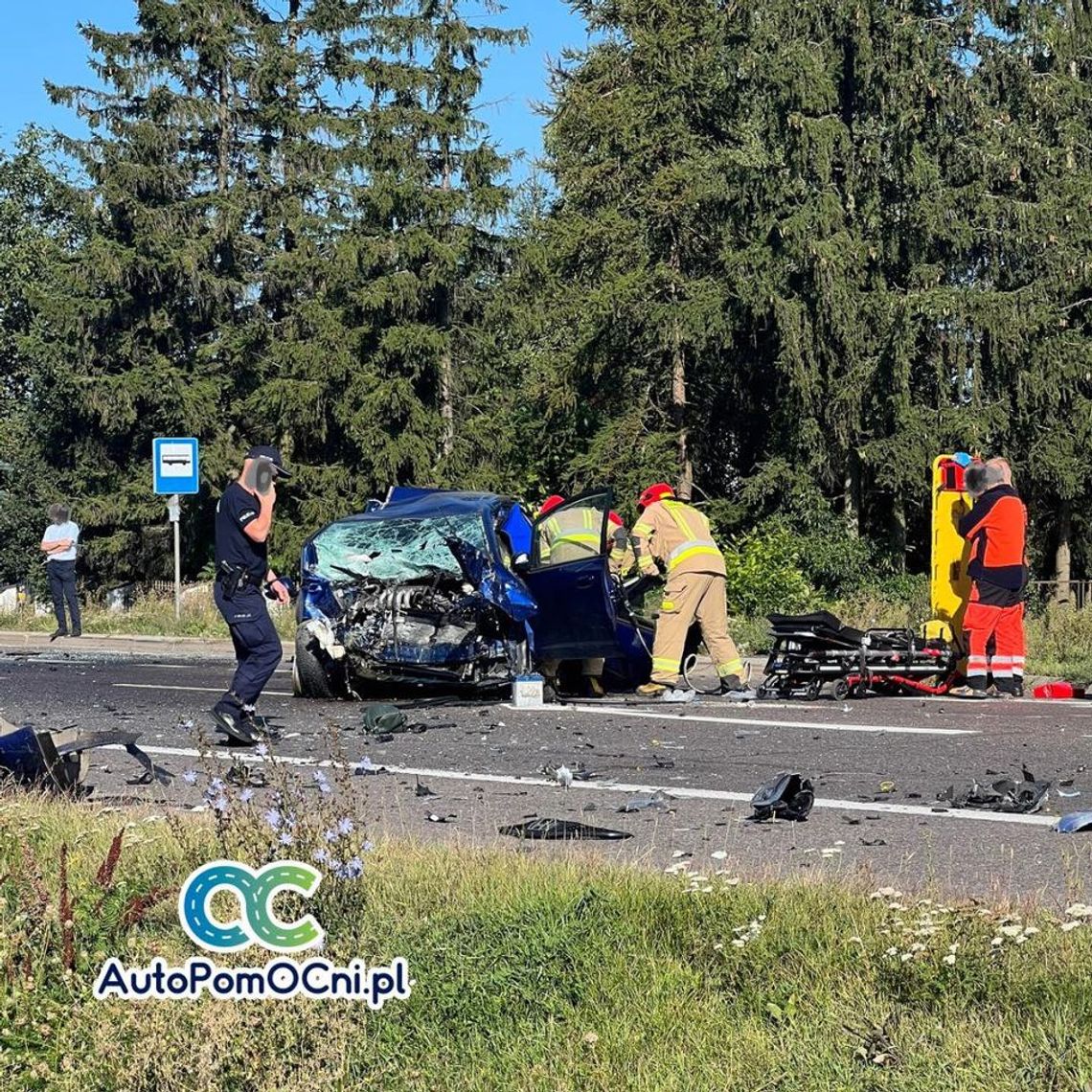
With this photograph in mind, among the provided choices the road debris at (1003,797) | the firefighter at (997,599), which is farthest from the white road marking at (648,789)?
the firefighter at (997,599)

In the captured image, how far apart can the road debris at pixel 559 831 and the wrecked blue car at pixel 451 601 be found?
5.25 meters

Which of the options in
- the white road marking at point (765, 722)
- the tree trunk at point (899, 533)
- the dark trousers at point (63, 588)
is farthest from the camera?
the tree trunk at point (899, 533)

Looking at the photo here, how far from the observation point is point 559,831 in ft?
26.8

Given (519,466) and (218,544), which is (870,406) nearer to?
(519,466)

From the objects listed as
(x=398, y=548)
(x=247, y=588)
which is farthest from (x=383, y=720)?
(x=398, y=548)

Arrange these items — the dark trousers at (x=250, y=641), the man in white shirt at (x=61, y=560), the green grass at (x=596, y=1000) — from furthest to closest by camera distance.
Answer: the man in white shirt at (x=61, y=560) → the dark trousers at (x=250, y=641) → the green grass at (x=596, y=1000)

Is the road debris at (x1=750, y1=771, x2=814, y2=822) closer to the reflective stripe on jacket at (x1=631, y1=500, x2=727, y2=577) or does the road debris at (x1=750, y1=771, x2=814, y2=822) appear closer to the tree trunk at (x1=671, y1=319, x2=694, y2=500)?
the reflective stripe on jacket at (x1=631, y1=500, x2=727, y2=577)

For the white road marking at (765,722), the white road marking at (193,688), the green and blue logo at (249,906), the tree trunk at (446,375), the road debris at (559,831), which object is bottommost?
the white road marking at (193,688)

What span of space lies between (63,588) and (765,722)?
15.3 meters

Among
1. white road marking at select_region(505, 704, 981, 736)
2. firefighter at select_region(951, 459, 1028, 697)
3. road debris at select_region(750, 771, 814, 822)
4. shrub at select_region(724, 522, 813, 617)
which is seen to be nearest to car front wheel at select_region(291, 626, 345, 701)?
white road marking at select_region(505, 704, 981, 736)

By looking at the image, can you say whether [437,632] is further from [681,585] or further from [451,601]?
[681,585]

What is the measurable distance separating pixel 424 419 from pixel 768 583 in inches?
526

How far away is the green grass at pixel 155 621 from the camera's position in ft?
86.1

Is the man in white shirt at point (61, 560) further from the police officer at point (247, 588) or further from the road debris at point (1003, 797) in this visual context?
the road debris at point (1003, 797)
